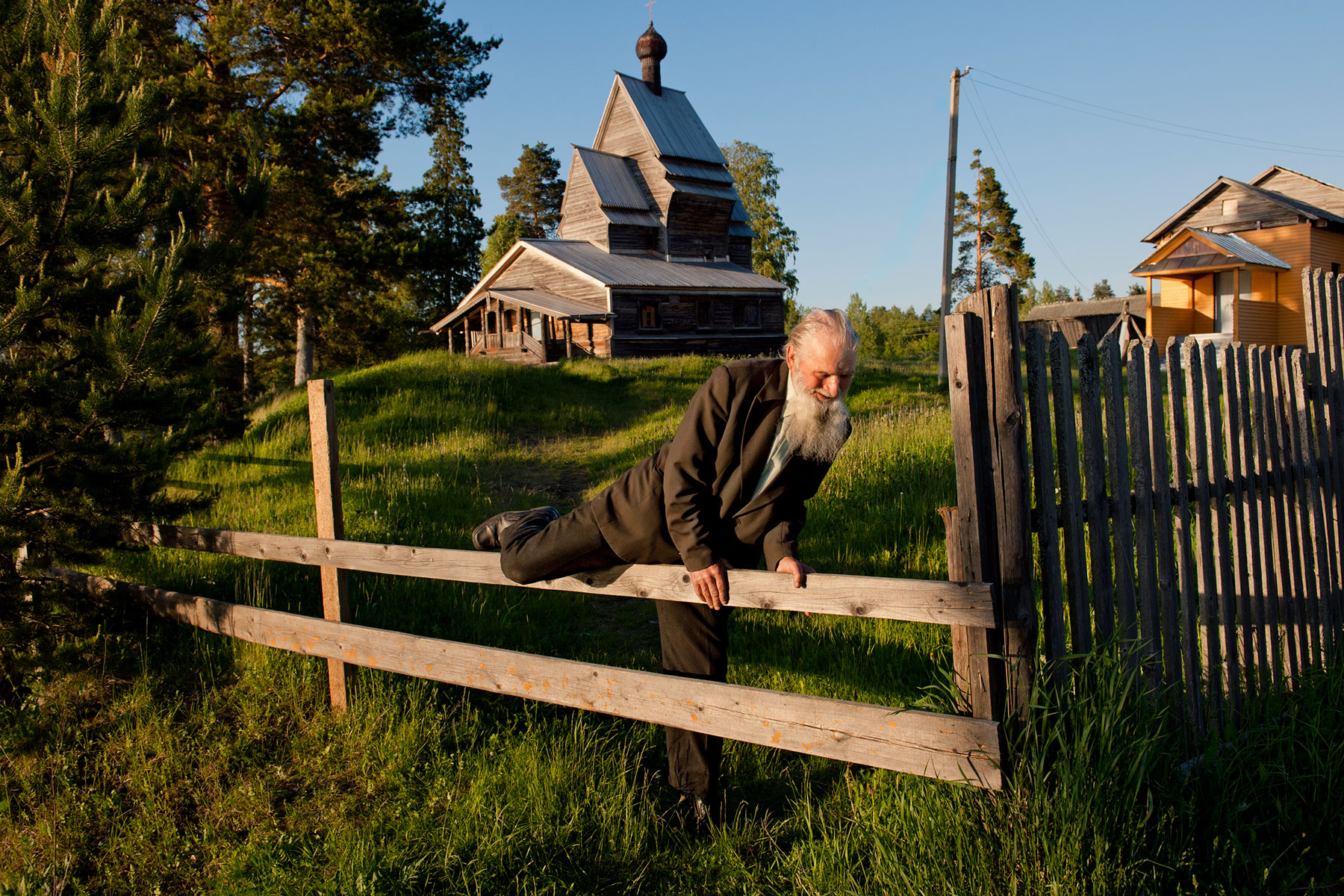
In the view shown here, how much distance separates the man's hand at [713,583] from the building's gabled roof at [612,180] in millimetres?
30151

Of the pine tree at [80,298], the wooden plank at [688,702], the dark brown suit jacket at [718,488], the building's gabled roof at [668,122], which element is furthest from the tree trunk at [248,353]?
the dark brown suit jacket at [718,488]

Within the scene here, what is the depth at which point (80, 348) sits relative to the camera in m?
4.34

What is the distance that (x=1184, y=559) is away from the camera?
11.1 ft

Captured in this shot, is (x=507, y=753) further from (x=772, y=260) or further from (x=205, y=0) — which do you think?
(x=772, y=260)

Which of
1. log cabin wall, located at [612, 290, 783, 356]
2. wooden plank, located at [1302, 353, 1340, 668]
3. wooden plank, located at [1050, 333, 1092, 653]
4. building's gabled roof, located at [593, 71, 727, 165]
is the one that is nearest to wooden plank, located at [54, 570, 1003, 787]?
wooden plank, located at [1050, 333, 1092, 653]

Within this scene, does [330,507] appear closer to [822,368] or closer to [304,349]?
[822,368]

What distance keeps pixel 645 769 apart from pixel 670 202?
31076 mm

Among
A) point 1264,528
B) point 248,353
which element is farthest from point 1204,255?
point 248,353

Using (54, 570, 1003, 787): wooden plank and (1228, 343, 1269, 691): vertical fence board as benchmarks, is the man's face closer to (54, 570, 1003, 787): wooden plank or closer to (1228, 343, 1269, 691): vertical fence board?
(54, 570, 1003, 787): wooden plank

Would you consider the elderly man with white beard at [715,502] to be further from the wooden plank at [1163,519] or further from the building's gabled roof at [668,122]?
the building's gabled roof at [668,122]

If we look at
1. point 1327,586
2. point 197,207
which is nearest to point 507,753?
point 197,207

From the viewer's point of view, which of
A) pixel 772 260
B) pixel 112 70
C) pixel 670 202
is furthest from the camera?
pixel 772 260

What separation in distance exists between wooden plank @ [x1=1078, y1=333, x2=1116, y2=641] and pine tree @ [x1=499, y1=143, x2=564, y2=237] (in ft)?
172

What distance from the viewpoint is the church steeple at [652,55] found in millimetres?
35812
